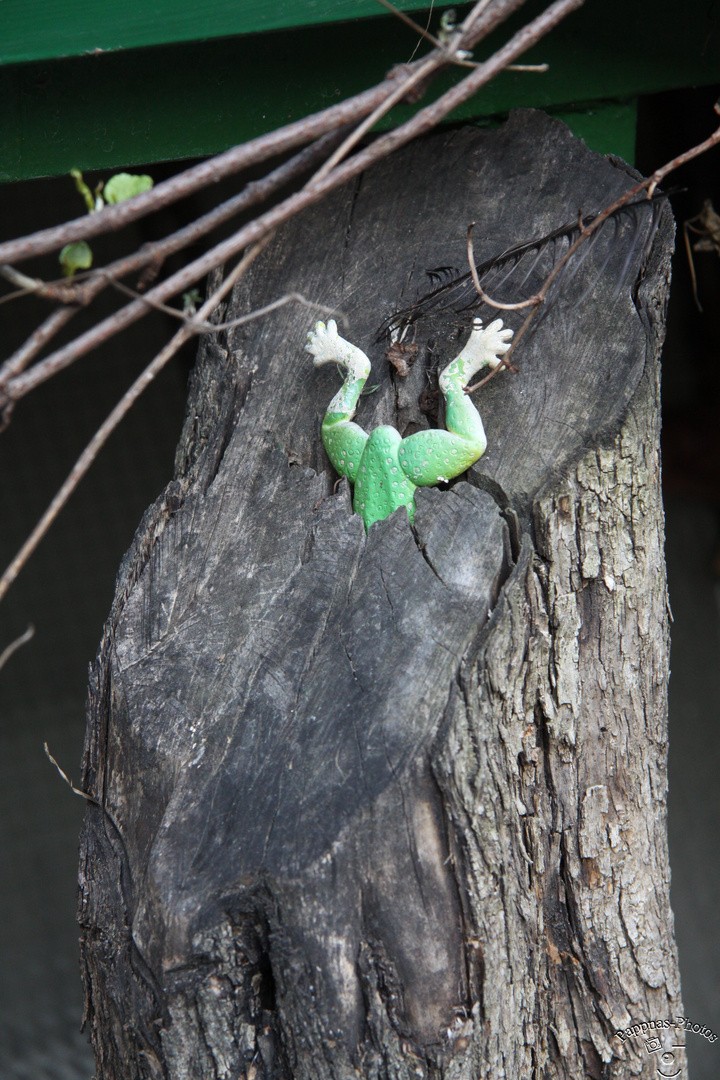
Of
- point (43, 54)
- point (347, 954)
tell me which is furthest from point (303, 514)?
point (43, 54)

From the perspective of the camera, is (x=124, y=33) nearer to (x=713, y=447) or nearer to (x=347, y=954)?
(x=347, y=954)

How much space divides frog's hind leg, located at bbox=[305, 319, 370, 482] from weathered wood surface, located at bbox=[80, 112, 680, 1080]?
0.06 metres

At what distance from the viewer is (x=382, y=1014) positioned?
121 cm

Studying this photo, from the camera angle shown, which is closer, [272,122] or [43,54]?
[43,54]

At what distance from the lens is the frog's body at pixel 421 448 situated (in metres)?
1.56

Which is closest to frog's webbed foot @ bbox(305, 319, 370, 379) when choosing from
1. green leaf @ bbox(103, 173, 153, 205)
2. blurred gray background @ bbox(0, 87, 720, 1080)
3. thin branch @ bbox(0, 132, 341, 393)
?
thin branch @ bbox(0, 132, 341, 393)

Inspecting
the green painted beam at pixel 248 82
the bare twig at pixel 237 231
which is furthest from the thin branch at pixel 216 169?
the green painted beam at pixel 248 82

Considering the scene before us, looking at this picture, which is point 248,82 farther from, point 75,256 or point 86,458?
point 86,458

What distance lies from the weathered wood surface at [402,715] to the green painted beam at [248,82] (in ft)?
0.58

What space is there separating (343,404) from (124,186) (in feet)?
2.06

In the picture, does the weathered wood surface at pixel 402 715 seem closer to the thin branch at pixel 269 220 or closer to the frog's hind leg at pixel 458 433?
the frog's hind leg at pixel 458 433

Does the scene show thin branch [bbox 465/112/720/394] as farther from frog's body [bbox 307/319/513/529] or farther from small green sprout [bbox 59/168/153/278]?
small green sprout [bbox 59/168/153/278]

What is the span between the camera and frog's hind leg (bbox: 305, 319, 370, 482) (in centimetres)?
166

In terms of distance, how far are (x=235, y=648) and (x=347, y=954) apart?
526 millimetres
